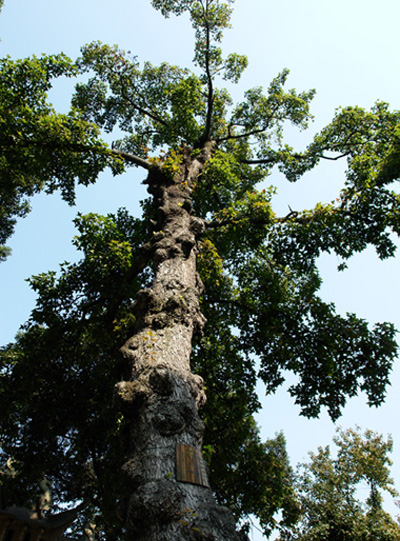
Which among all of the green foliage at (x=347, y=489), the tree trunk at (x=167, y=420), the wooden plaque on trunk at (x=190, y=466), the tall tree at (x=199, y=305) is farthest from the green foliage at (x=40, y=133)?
the green foliage at (x=347, y=489)

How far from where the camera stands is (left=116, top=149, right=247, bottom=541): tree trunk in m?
2.89

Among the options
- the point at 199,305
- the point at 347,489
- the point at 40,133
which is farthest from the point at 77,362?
the point at 347,489

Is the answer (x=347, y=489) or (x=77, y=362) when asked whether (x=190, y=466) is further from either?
(x=347, y=489)

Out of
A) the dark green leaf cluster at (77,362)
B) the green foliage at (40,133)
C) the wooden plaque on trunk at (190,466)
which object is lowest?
the wooden plaque on trunk at (190,466)

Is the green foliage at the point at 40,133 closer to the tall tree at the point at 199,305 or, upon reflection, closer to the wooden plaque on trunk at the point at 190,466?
the tall tree at the point at 199,305

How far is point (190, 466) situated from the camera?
134 inches

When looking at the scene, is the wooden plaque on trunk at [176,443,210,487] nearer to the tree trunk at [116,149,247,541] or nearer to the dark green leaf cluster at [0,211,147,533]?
the tree trunk at [116,149,247,541]

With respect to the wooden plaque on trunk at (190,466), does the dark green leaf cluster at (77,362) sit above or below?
above

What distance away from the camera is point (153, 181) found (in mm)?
9391

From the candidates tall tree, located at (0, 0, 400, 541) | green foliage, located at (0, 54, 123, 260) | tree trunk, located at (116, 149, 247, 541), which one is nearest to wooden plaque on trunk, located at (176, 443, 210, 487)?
tree trunk, located at (116, 149, 247, 541)

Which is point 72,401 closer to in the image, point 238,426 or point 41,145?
point 238,426

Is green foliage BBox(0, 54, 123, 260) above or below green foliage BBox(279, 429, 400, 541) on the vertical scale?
above

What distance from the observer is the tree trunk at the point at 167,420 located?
2.89 meters

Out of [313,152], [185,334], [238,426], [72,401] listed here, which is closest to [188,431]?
[185,334]
